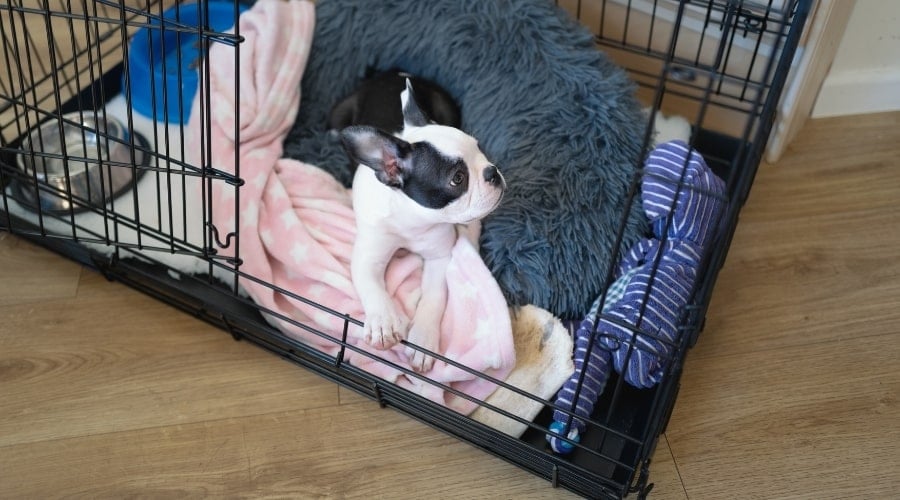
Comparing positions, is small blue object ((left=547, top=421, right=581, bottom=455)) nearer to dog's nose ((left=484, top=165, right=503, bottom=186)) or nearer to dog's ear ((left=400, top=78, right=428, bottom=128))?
dog's nose ((left=484, top=165, right=503, bottom=186))

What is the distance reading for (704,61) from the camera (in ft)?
7.09

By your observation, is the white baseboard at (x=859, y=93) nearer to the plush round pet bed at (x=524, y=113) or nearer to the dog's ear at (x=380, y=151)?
the plush round pet bed at (x=524, y=113)

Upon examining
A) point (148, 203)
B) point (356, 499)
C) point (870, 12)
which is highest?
point (870, 12)

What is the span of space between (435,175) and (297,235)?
1.29 ft

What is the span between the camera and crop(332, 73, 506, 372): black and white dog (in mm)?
1429

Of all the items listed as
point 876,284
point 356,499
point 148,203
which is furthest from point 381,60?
point 876,284

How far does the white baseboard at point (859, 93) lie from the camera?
7.18 ft

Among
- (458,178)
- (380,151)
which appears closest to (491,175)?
(458,178)

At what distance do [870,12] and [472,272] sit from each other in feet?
3.85

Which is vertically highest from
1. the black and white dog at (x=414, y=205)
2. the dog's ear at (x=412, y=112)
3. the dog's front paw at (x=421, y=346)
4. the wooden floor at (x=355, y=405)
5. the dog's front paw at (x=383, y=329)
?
the dog's ear at (x=412, y=112)

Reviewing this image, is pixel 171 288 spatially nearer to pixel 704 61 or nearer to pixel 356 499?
pixel 356 499

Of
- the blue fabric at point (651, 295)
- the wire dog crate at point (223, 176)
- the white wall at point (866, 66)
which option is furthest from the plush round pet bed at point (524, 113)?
the white wall at point (866, 66)

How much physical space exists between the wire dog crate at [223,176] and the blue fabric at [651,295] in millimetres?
49

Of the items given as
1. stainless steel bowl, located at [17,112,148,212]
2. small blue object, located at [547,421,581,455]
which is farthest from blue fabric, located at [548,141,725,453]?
stainless steel bowl, located at [17,112,148,212]
